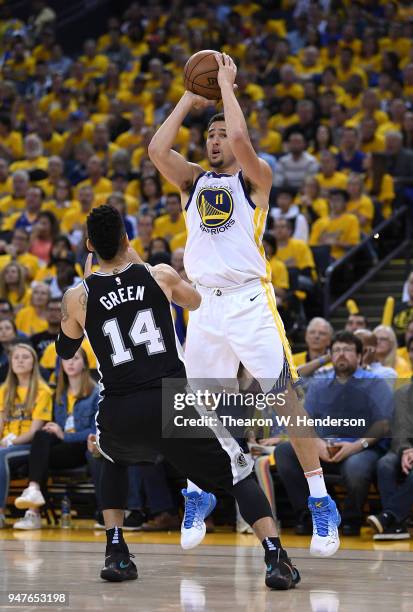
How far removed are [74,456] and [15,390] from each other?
918 mm

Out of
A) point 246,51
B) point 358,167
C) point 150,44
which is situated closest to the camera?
point 358,167

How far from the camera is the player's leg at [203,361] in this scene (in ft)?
20.8

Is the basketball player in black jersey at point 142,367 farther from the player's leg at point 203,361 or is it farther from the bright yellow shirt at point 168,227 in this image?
the bright yellow shirt at point 168,227

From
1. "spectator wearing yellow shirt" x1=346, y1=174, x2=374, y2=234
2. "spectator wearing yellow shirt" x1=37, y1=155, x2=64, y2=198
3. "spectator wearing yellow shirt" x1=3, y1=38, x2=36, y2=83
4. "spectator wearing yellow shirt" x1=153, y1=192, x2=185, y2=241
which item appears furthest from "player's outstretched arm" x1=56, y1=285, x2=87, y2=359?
"spectator wearing yellow shirt" x1=3, y1=38, x2=36, y2=83

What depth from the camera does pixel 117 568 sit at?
5793mm

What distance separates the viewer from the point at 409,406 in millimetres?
8648

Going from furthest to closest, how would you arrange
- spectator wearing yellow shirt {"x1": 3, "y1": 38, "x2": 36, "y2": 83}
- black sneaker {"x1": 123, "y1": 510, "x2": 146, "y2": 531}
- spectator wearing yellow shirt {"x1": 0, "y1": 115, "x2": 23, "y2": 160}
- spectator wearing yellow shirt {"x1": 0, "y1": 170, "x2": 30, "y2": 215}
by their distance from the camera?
1. spectator wearing yellow shirt {"x1": 3, "y1": 38, "x2": 36, "y2": 83}
2. spectator wearing yellow shirt {"x1": 0, "y1": 115, "x2": 23, "y2": 160}
3. spectator wearing yellow shirt {"x1": 0, "y1": 170, "x2": 30, "y2": 215}
4. black sneaker {"x1": 123, "y1": 510, "x2": 146, "y2": 531}

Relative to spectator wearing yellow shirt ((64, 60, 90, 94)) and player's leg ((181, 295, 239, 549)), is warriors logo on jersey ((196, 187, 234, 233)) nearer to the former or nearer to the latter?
player's leg ((181, 295, 239, 549))

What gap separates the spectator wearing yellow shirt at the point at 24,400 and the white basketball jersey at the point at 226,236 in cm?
379

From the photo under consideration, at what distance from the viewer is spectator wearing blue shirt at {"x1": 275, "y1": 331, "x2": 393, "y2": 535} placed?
8531 mm

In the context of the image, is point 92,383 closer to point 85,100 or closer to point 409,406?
point 409,406

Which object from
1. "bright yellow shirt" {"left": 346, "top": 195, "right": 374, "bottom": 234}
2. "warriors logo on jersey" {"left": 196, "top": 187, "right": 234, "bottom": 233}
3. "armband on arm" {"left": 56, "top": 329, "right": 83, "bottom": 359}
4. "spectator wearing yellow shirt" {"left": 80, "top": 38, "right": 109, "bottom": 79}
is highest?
"spectator wearing yellow shirt" {"left": 80, "top": 38, "right": 109, "bottom": 79}

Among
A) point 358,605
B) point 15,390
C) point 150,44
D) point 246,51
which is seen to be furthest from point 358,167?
point 358,605

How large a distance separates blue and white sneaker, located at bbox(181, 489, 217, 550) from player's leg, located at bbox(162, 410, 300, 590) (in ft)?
2.48
